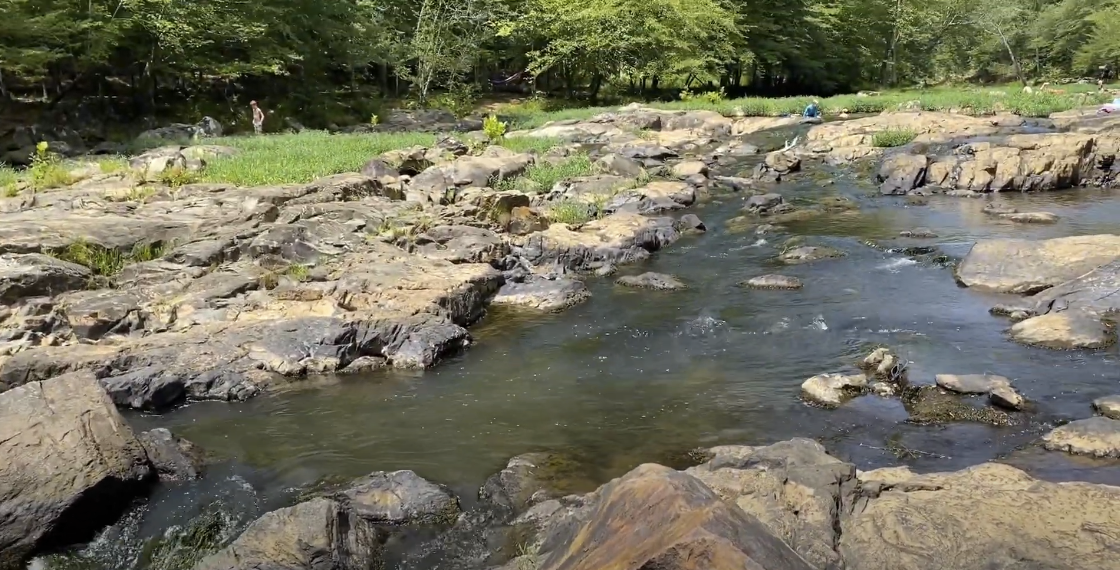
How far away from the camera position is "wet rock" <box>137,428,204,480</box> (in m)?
7.25

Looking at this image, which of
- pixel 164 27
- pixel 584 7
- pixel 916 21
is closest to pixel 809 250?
pixel 164 27

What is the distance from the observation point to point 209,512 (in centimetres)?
675

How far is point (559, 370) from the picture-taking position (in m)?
10.0

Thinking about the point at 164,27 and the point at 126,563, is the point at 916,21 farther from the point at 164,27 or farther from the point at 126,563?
the point at 126,563

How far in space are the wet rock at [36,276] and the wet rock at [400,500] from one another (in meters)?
6.78

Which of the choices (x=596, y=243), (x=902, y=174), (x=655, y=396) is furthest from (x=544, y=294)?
(x=902, y=174)

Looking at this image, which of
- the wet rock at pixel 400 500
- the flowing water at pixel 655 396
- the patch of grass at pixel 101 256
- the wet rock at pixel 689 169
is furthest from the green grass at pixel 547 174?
the wet rock at pixel 400 500

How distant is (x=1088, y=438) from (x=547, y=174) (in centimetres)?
1543

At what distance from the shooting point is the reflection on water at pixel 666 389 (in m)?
7.67

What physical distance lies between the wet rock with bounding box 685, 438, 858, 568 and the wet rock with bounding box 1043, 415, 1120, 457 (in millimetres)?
2379

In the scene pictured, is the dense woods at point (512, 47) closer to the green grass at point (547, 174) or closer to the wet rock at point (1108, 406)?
the green grass at point (547, 174)

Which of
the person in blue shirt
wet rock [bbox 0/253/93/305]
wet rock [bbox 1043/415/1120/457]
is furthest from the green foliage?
wet rock [bbox 1043/415/1120/457]

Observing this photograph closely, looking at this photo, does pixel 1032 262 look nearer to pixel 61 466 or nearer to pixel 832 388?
pixel 832 388

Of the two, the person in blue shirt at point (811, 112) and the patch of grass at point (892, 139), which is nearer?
the patch of grass at point (892, 139)
